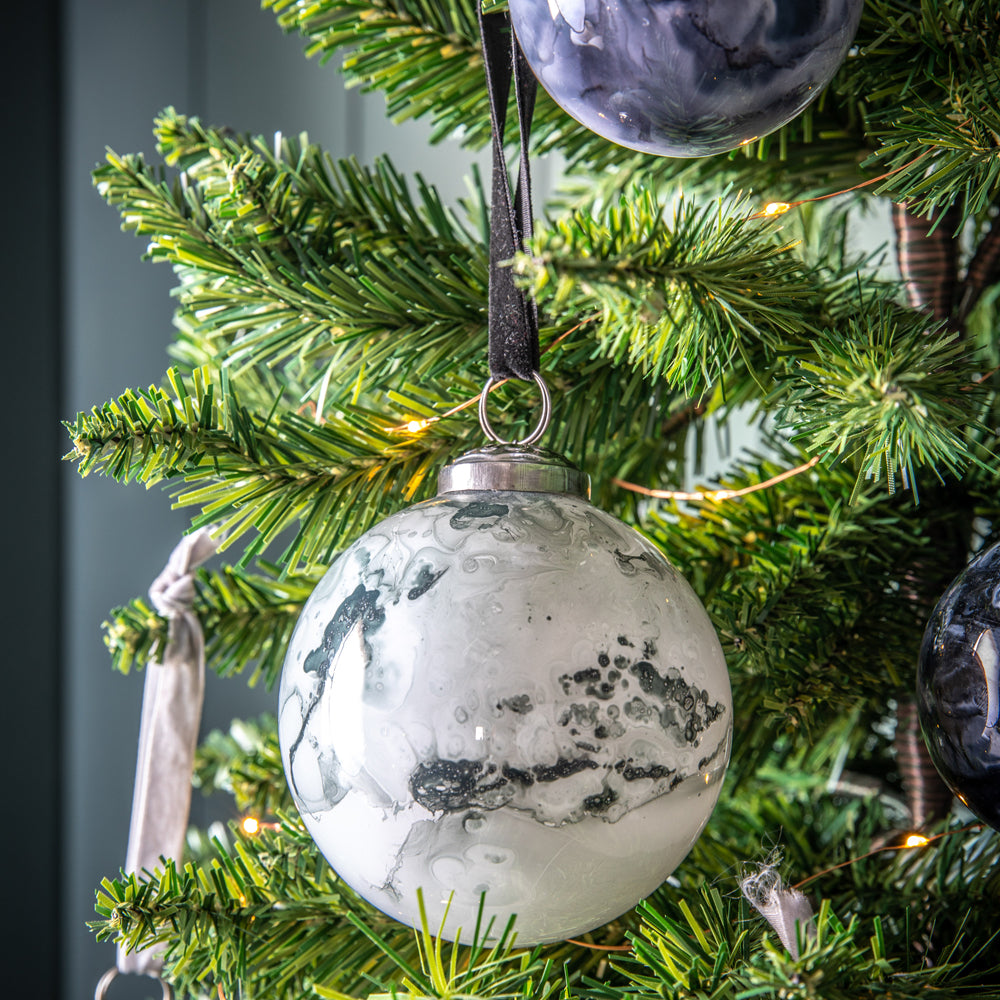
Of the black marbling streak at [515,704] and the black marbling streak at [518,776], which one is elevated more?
the black marbling streak at [515,704]

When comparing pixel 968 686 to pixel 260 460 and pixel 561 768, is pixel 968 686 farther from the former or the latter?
pixel 260 460

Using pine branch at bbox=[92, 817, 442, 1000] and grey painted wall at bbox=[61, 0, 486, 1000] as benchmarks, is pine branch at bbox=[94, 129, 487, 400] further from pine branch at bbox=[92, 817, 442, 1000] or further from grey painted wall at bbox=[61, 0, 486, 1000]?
grey painted wall at bbox=[61, 0, 486, 1000]

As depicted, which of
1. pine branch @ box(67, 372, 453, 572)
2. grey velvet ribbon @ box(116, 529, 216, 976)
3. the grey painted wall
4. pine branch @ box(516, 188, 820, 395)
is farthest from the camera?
the grey painted wall

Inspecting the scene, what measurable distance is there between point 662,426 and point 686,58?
267mm

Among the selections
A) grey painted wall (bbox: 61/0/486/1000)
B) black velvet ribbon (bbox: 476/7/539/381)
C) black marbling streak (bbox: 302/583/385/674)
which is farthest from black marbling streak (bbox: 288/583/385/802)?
grey painted wall (bbox: 61/0/486/1000)

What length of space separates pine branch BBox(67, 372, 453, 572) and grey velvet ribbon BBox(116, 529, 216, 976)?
8 cm

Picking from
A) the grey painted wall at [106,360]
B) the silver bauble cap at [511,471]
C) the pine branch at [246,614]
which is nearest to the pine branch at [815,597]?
the silver bauble cap at [511,471]

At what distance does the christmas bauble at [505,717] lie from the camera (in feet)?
0.91

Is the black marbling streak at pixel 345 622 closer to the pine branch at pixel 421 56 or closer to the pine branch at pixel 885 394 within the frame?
the pine branch at pixel 885 394

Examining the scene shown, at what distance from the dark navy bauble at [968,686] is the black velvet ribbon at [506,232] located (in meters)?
0.17

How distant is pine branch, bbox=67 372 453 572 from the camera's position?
0.36 metres

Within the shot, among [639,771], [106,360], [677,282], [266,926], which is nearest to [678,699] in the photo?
[639,771]

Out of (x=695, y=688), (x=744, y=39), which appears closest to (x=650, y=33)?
(x=744, y=39)

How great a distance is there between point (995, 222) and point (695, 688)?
12.5 inches
